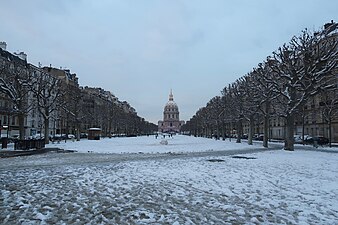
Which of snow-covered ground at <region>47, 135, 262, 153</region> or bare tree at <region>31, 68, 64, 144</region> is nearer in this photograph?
snow-covered ground at <region>47, 135, 262, 153</region>

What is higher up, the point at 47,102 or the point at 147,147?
the point at 47,102

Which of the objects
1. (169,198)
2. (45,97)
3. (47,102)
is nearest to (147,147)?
(45,97)

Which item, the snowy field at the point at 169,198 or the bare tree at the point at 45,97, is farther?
the bare tree at the point at 45,97

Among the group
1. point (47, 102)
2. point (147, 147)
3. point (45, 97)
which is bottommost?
point (147, 147)

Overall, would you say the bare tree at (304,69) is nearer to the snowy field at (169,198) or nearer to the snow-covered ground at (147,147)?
the snow-covered ground at (147,147)

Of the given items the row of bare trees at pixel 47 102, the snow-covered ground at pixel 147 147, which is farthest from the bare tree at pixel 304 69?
the row of bare trees at pixel 47 102

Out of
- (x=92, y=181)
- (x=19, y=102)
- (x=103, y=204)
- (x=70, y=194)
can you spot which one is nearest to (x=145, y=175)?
(x=92, y=181)

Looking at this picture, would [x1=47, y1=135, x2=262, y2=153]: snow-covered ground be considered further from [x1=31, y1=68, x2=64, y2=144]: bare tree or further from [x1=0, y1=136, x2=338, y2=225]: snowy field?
[x1=0, y1=136, x2=338, y2=225]: snowy field

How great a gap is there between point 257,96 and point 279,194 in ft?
98.1

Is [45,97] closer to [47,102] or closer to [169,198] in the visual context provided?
[47,102]

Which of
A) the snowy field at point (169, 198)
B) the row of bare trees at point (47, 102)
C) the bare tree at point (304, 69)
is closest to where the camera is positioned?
A: the snowy field at point (169, 198)

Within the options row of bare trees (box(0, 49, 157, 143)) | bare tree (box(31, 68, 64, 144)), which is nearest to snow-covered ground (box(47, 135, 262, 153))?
bare tree (box(31, 68, 64, 144))

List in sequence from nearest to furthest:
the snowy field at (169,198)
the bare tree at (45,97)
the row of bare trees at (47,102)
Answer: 1. the snowy field at (169,198)
2. the row of bare trees at (47,102)
3. the bare tree at (45,97)

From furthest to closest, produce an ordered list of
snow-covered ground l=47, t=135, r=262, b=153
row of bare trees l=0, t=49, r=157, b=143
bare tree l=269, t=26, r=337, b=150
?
row of bare trees l=0, t=49, r=157, b=143 → snow-covered ground l=47, t=135, r=262, b=153 → bare tree l=269, t=26, r=337, b=150
